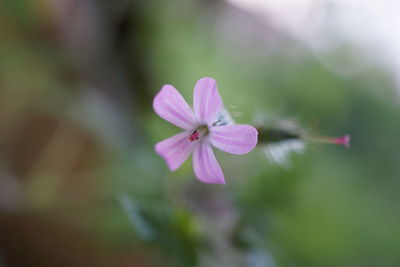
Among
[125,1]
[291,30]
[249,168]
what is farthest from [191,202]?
[291,30]

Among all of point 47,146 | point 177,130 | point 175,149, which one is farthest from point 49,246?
point 175,149

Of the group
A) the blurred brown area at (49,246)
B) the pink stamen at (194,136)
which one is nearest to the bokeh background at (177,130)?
the blurred brown area at (49,246)

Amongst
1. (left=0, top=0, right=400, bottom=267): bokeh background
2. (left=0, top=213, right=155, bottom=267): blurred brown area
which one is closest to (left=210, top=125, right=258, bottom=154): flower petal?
(left=0, top=0, right=400, bottom=267): bokeh background

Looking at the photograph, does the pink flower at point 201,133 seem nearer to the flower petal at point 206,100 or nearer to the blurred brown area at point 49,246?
the flower petal at point 206,100

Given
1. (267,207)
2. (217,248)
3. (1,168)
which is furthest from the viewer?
(1,168)

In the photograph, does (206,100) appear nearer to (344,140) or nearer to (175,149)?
(175,149)

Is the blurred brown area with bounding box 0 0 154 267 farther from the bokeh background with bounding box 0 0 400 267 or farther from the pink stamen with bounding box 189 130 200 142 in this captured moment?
the pink stamen with bounding box 189 130 200 142

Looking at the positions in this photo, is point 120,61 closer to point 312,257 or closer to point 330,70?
point 330,70

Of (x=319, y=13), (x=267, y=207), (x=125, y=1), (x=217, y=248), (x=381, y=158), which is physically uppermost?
(x=319, y=13)
